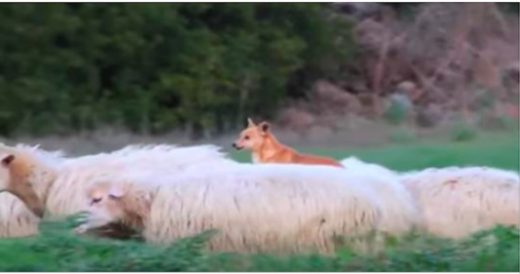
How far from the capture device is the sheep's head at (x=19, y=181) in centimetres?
885

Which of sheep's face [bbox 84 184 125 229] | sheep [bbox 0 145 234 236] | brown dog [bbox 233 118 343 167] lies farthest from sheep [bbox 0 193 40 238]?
brown dog [bbox 233 118 343 167]

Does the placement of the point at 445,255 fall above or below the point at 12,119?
below

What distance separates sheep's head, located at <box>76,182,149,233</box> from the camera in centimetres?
823

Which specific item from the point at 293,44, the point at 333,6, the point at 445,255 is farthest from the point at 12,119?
the point at 445,255

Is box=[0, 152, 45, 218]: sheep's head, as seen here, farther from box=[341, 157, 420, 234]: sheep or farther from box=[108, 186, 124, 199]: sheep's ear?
box=[341, 157, 420, 234]: sheep

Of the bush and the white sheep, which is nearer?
the white sheep

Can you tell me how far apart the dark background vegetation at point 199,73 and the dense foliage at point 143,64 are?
12 mm

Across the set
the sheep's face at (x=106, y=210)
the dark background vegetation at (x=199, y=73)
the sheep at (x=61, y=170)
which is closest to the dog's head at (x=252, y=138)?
the sheep at (x=61, y=170)

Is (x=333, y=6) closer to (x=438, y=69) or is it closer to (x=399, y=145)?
(x=438, y=69)

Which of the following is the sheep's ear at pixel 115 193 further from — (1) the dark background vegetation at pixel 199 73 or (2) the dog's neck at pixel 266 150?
(1) the dark background vegetation at pixel 199 73

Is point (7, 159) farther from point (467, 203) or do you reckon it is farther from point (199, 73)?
point (199, 73)

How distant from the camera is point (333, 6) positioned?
1507cm

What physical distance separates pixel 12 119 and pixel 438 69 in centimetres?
514

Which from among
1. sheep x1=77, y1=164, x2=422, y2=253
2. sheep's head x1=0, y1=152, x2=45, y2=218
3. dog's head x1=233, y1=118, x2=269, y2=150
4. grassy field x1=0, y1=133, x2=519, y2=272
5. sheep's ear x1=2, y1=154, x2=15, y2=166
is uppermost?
dog's head x1=233, y1=118, x2=269, y2=150
